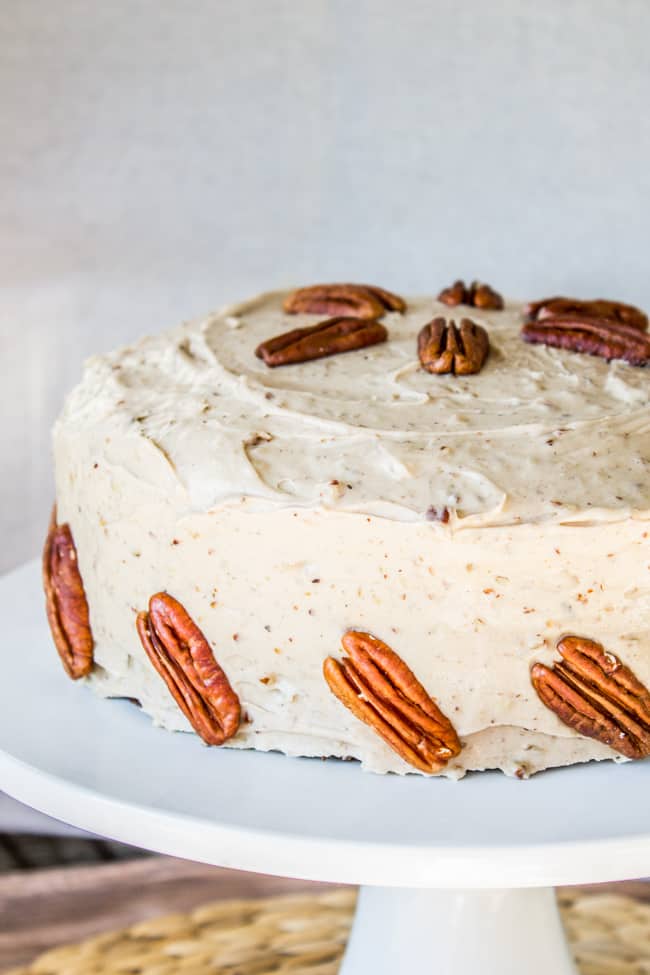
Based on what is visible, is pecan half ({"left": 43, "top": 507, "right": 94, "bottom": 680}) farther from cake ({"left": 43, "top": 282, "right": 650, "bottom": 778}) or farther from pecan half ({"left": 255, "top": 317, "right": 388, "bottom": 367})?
pecan half ({"left": 255, "top": 317, "right": 388, "bottom": 367})

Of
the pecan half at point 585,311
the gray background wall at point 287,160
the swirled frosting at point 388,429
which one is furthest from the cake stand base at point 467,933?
the gray background wall at point 287,160

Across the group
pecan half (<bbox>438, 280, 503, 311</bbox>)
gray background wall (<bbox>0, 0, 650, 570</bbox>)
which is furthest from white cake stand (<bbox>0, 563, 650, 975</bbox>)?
gray background wall (<bbox>0, 0, 650, 570</bbox>)

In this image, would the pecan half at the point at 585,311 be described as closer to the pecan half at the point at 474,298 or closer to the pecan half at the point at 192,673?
the pecan half at the point at 474,298

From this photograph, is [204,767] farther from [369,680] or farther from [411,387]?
[411,387]

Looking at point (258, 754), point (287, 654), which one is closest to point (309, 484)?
point (287, 654)

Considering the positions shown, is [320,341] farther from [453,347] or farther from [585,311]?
[585,311]

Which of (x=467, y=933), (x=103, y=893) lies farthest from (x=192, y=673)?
(x=103, y=893)

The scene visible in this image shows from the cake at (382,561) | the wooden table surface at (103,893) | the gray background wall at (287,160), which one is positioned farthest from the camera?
the gray background wall at (287,160)
